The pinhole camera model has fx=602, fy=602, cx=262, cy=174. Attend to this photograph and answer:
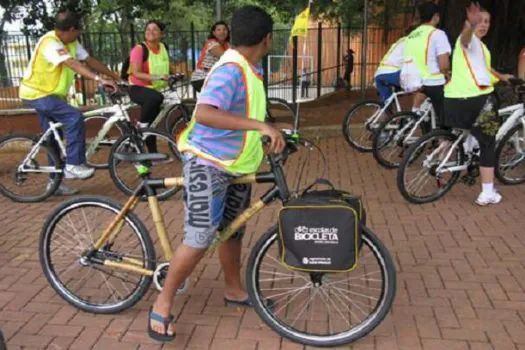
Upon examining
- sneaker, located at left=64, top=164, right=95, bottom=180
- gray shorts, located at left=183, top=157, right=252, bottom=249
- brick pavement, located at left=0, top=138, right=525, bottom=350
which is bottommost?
brick pavement, located at left=0, top=138, right=525, bottom=350

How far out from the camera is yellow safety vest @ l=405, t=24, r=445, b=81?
674 centimetres

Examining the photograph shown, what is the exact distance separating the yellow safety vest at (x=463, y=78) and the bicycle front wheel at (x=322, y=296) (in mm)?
2270

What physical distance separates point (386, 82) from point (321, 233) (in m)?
5.13

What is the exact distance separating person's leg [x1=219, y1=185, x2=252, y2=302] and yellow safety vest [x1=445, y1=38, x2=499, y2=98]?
2.85 metres

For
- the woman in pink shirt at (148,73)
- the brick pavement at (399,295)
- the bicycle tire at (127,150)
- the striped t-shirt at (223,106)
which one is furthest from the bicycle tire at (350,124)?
the striped t-shirt at (223,106)

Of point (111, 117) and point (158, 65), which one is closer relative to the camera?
point (111, 117)

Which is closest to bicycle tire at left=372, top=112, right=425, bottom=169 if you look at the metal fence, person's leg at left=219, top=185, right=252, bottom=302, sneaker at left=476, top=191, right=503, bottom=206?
sneaker at left=476, top=191, right=503, bottom=206

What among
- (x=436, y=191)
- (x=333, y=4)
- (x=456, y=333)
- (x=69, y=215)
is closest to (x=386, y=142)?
(x=436, y=191)

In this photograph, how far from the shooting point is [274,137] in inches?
111

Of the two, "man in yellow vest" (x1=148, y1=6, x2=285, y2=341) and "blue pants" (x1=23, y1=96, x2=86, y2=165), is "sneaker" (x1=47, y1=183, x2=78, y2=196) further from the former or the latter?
"man in yellow vest" (x1=148, y1=6, x2=285, y2=341)

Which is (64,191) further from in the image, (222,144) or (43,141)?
(222,144)

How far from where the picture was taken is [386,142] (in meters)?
7.17

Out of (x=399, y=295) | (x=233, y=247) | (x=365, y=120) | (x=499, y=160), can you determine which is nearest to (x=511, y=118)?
(x=499, y=160)

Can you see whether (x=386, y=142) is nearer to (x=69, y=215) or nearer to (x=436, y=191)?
(x=436, y=191)
